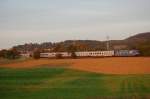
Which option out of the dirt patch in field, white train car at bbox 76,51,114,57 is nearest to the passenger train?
white train car at bbox 76,51,114,57

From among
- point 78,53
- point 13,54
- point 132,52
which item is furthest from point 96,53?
point 13,54

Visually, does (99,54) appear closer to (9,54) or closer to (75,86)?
(9,54)

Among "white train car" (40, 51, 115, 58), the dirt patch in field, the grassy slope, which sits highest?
"white train car" (40, 51, 115, 58)

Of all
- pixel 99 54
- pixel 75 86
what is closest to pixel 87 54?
pixel 99 54

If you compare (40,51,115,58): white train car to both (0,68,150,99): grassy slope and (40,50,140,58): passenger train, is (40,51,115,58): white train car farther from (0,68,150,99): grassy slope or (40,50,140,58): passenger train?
(0,68,150,99): grassy slope

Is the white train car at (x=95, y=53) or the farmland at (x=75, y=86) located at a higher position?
the white train car at (x=95, y=53)

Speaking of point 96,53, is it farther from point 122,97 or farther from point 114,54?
point 122,97

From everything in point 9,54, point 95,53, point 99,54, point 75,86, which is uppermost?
point 9,54

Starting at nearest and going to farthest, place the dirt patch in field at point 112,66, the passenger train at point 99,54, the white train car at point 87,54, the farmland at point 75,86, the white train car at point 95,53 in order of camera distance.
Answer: the farmland at point 75,86 → the dirt patch in field at point 112,66 → the passenger train at point 99,54 → the white train car at point 95,53 → the white train car at point 87,54

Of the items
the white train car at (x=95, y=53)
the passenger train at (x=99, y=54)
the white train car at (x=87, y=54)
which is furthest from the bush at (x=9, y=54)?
the white train car at (x=95, y=53)

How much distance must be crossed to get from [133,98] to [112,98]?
4.15ft

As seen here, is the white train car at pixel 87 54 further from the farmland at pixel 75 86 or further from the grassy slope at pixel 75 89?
A: the grassy slope at pixel 75 89

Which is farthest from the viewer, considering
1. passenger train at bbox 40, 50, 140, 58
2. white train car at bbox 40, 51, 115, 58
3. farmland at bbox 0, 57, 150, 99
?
white train car at bbox 40, 51, 115, 58

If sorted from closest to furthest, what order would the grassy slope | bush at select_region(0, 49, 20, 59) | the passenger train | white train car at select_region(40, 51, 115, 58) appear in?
1. the grassy slope
2. the passenger train
3. white train car at select_region(40, 51, 115, 58)
4. bush at select_region(0, 49, 20, 59)
